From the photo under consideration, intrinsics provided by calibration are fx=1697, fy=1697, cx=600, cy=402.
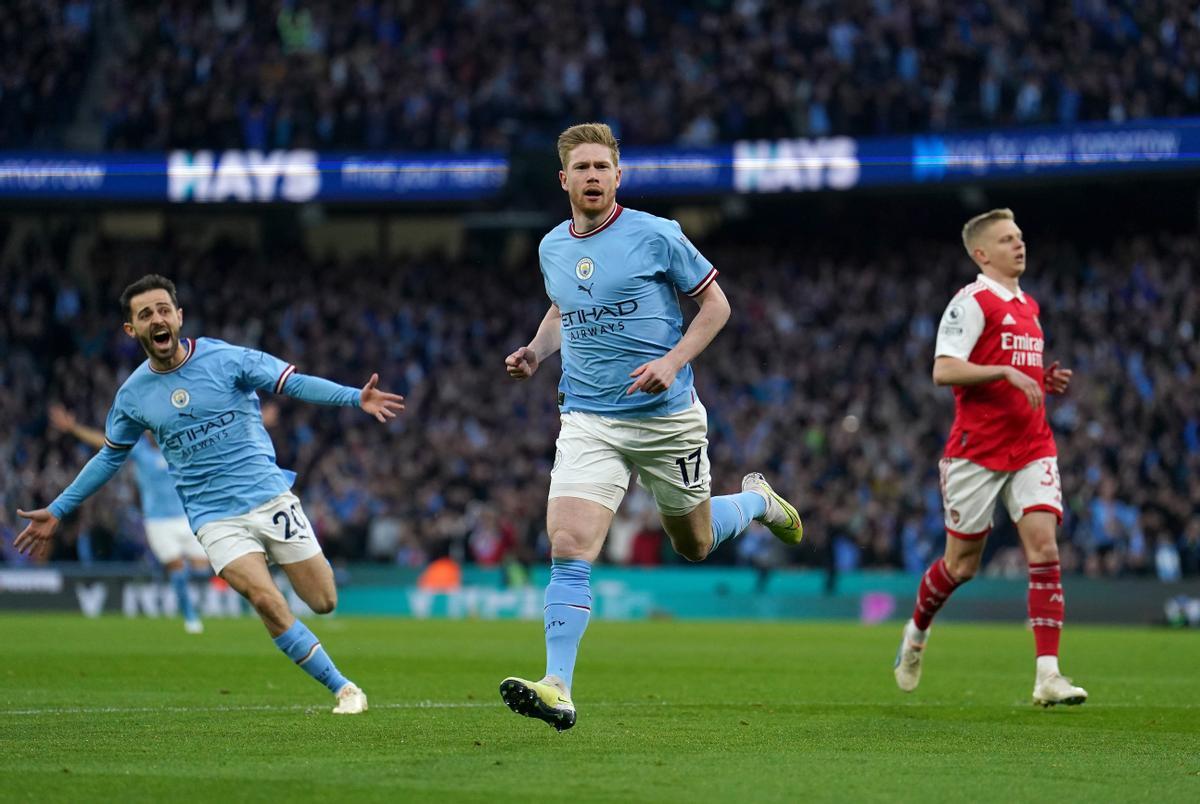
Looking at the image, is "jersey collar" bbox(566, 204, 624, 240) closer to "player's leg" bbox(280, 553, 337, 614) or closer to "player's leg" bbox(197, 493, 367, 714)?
"player's leg" bbox(197, 493, 367, 714)

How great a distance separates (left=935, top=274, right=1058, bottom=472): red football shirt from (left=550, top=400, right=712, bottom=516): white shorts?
2271mm

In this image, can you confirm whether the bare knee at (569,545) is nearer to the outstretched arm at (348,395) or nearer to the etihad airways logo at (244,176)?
the outstretched arm at (348,395)

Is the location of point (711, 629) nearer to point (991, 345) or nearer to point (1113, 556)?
point (1113, 556)

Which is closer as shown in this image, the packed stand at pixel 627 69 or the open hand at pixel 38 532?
the open hand at pixel 38 532

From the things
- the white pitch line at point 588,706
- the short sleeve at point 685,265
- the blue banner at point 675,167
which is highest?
the blue banner at point 675,167

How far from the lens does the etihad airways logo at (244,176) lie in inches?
1231

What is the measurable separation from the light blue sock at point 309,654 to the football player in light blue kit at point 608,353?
6.09ft

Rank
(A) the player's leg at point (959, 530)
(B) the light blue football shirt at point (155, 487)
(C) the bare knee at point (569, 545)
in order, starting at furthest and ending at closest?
(B) the light blue football shirt at point (155, 487)
(A) the player's leg at point (959, 530)
(C) the bare knee at point (569, 545)

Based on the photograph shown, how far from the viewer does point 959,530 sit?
9.80 meters

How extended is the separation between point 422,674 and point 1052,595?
16.4ft

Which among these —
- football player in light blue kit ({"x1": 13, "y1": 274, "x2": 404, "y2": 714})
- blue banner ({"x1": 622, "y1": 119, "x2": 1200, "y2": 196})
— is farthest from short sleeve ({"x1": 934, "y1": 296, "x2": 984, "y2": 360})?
blue banner ({"x1": 622, "y1": 119, "x2": 1200, "y2": 196})

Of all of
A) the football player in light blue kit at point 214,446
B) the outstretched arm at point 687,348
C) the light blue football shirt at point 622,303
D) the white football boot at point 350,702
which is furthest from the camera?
the football player in light blue kit at point 214,446

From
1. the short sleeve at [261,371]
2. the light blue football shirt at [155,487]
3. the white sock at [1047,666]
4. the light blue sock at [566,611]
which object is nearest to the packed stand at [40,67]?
the light blue football shirt at [155,487]

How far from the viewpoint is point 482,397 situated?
30.9 m
